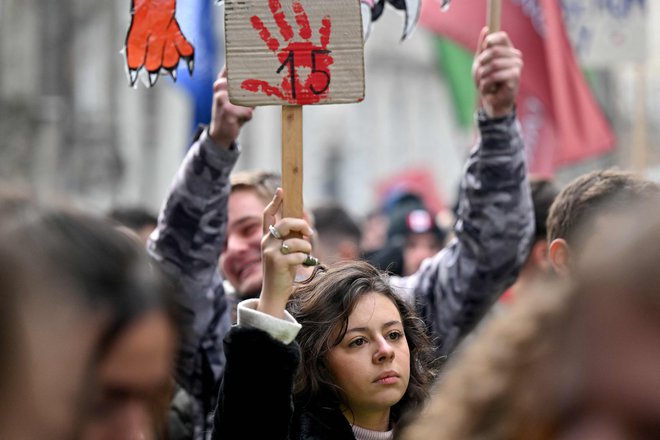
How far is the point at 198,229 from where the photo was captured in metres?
3.72

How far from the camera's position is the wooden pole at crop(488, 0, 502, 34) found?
3930 mm

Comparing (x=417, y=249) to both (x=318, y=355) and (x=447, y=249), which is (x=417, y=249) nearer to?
(x=447, y=249)

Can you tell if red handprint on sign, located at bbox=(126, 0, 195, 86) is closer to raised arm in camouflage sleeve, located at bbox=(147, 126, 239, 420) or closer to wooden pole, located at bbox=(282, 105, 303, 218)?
raised arm in camouflage sleeve, located at bbox=(147, 126, 239, 420)

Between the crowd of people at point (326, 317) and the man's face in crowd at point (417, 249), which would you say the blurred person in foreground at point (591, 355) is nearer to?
the crowd of people at point (326, 317)

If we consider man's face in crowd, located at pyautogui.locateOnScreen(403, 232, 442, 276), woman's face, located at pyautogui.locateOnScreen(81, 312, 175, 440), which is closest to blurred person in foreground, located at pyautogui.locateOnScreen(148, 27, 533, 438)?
woman's face, located at pyautogui.locateOnScreen(81, 312, 175, 440)

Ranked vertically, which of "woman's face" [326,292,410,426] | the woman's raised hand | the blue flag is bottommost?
"woman's face" [326,292,410,426]

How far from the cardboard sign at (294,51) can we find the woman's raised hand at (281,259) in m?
0.42

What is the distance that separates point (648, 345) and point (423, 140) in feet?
187

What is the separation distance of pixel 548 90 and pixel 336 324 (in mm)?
5416

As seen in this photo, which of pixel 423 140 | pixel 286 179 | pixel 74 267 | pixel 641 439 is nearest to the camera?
pixel 641 439

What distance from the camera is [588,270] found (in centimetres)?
118

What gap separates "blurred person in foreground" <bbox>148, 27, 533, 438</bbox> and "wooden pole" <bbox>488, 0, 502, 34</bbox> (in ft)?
0.16

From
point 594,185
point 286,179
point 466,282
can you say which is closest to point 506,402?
point 286,179

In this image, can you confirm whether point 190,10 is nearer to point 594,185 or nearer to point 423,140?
point 594,185
